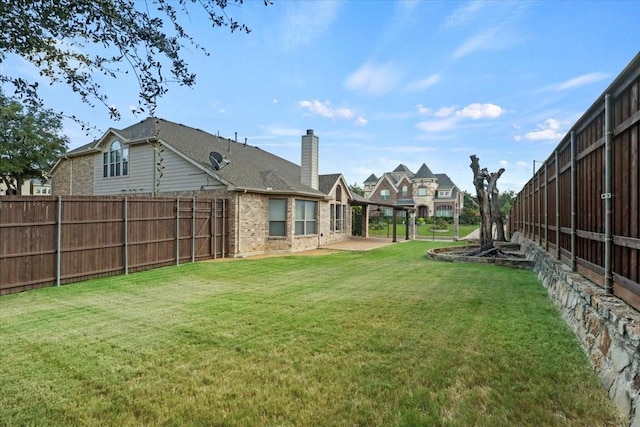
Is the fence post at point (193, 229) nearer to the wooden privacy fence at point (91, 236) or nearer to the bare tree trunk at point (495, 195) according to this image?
the wooden privacy fence at point (91, 236)

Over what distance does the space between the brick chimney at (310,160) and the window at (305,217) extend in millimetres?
1890

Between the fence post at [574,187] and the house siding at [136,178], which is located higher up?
the house siding at [136,178]

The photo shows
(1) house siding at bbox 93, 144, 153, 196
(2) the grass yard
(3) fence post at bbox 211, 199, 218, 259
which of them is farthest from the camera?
(1) house siding at bbox 93, 144, 153, 196

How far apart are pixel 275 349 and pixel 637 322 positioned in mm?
3269

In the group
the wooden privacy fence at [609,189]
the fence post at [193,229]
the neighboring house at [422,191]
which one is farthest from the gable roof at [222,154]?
the neighboring house at [422,191]

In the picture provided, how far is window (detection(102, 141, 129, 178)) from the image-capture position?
16766 mm

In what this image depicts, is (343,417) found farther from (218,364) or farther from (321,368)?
(218,364)

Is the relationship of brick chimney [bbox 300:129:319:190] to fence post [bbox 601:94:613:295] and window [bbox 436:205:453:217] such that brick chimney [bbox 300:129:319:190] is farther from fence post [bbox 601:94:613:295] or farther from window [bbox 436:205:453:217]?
window [bbox 436:205:453:217]

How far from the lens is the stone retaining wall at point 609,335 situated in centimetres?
249

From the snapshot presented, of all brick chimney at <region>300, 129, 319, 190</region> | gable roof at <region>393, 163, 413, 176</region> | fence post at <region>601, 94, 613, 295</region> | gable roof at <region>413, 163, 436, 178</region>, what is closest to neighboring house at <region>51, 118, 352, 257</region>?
brick chimney at <region>300, 129, 319, 190</region>

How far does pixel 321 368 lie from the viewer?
3381mm

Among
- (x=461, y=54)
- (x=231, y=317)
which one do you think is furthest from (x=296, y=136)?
(x=231, y=317)

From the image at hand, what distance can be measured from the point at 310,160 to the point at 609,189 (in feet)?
51.3

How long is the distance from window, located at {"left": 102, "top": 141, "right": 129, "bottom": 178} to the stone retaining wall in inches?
704
